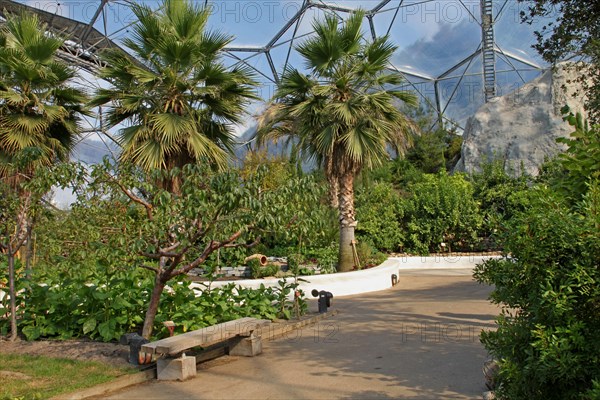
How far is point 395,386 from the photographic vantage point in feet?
19.5

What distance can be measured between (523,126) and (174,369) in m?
26.2

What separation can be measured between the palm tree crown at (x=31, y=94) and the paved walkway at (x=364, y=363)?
7.11 m

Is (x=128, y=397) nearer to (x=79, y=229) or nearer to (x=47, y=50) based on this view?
Result: (x=79, y=229)

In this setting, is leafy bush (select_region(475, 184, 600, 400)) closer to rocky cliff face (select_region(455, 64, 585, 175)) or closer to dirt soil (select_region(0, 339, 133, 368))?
dirt soil (select_region(0, 339, 133, 368))

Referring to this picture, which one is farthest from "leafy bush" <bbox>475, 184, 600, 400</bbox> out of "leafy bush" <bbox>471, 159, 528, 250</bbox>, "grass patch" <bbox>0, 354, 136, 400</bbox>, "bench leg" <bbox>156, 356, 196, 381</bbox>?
"leafy bush" <bbox>471, 159, 528, 250</bbox>

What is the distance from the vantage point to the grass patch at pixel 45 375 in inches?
223

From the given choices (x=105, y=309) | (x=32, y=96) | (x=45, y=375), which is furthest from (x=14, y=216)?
(x=32, y=96)

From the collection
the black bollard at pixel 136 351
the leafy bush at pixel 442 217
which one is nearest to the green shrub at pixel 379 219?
the leafy bush at pixel 442 217

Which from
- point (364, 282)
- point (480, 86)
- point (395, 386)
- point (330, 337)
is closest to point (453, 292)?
point (364, 282)

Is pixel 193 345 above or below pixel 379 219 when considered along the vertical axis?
below

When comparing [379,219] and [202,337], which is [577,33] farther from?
[379,219]

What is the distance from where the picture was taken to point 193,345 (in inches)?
254

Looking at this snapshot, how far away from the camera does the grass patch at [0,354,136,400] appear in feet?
18.6

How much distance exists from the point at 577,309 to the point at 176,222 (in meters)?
4.34
